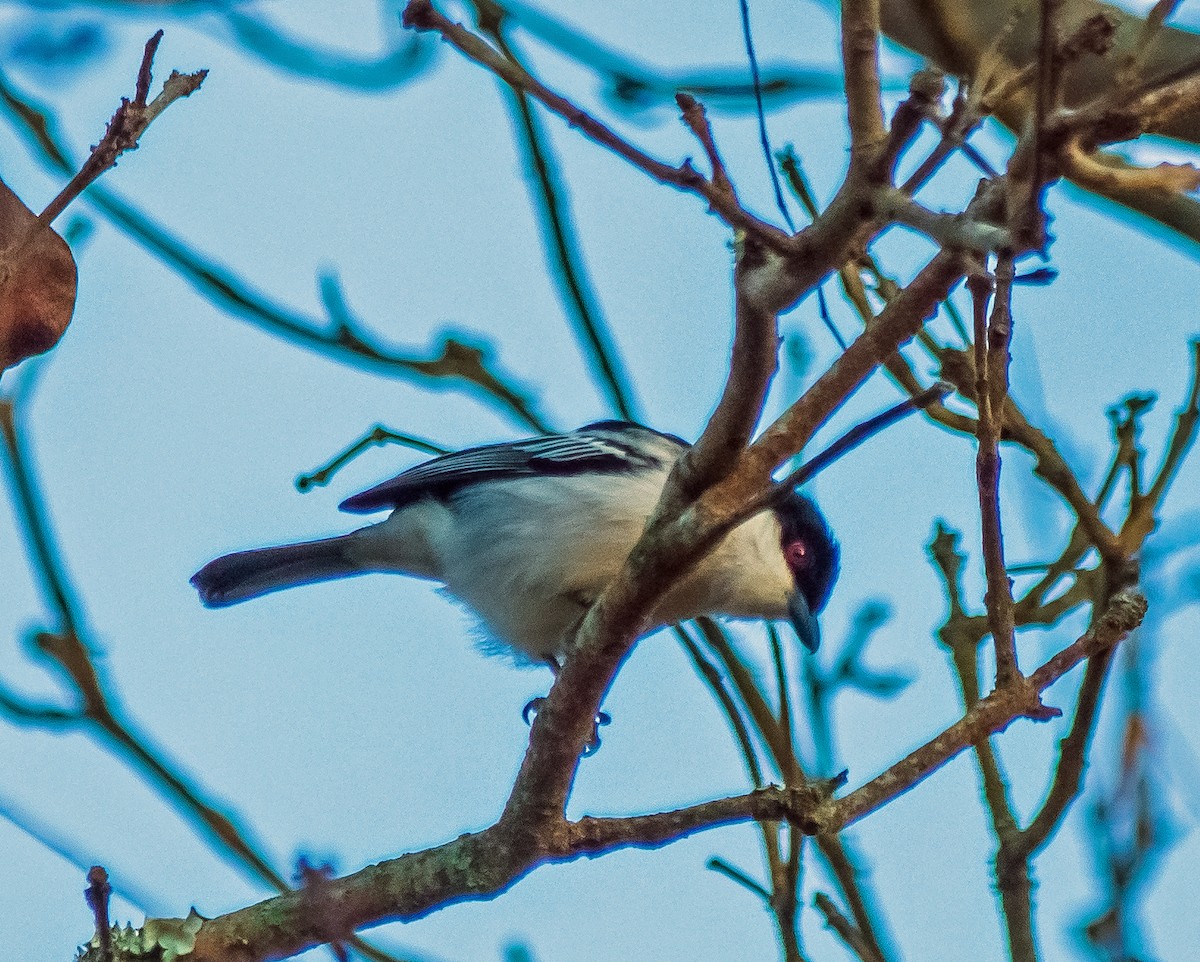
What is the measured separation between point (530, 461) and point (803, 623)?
130cm

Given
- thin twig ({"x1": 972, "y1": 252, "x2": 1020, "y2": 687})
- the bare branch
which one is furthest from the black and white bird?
→ thin twig ({"x1": 972, "y1": 252, "x2": 1020, "y2": 687})

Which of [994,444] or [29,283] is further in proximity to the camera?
[994,444]

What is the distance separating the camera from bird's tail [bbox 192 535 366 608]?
6.16 meters

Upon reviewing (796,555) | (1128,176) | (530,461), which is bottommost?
(1128,176)

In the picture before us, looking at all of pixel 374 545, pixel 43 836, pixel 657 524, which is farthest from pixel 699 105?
pixel 374 545

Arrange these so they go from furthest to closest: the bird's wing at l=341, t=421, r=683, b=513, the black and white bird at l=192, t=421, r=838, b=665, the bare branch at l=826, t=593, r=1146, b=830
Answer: the bird's wing at l=341, t=421, r=683, b=513
the black and white bird at l=192, t=421, r=838, b=665
the bare branch at l=826, t=593, r=1146, b=830

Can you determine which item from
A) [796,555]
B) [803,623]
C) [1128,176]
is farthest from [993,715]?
[796,555]

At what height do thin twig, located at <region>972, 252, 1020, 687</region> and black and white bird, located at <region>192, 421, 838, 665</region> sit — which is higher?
black and white bird, located at <region>192, 421, 838, 665</region>

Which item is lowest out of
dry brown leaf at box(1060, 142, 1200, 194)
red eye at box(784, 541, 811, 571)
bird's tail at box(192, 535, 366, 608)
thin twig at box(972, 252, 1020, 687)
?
dry brown leaf at box(1060, 142, 1200, 194)

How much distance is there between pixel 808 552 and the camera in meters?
5.95

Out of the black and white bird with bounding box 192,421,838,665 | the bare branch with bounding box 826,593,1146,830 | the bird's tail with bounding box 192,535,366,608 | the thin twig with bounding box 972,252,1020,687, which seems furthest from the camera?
the bird's tail with bounding box 192,535,366,608

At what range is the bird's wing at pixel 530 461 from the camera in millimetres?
5758

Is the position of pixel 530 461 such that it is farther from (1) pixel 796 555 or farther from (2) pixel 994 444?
(2) pixel 994 444

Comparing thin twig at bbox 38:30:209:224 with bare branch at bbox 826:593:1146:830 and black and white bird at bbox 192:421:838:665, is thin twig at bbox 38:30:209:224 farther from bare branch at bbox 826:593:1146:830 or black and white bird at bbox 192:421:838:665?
black and white bird at bbox 192:421:838:665
